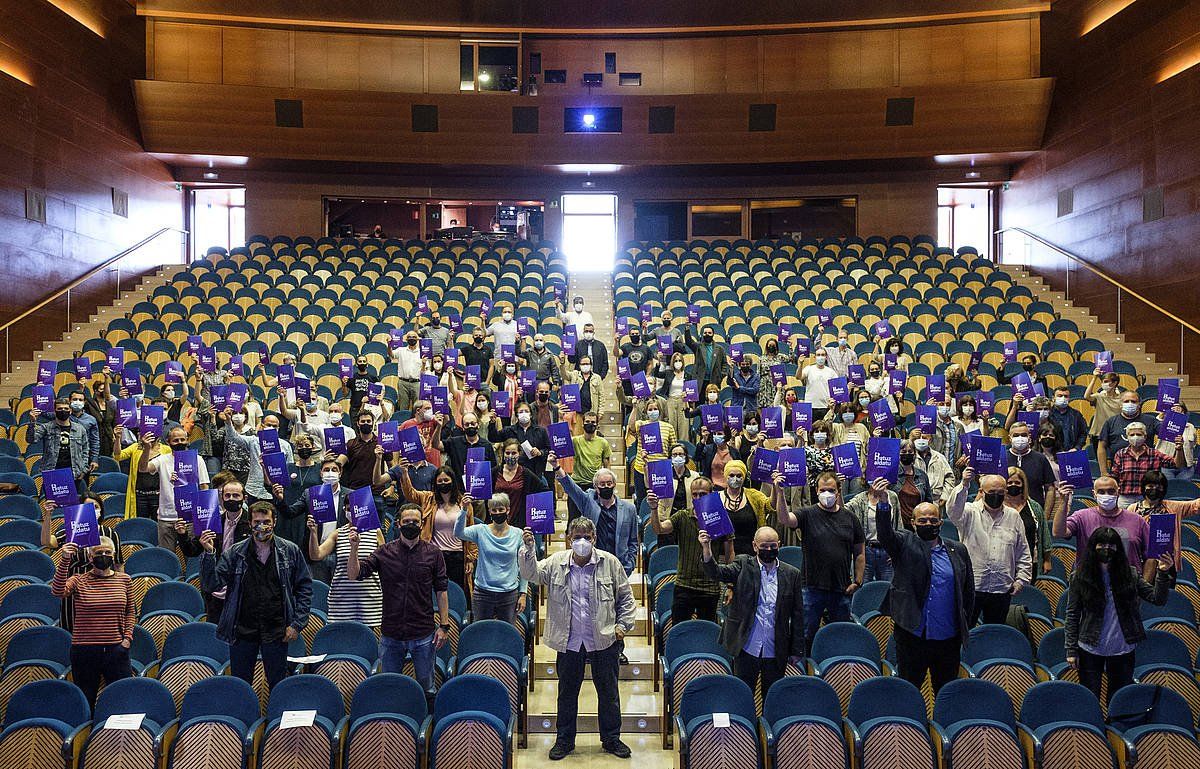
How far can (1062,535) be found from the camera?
611 centimetres

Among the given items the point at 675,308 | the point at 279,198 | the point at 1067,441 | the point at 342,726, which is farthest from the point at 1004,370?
the point at 279,198

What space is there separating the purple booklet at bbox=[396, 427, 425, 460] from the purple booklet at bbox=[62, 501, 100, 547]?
200 cm

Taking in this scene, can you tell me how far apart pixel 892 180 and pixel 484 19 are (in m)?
7.03

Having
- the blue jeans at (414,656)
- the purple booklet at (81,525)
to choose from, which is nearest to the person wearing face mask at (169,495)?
the purple booklet at (81,525)

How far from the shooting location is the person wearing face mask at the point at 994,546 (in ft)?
20.3

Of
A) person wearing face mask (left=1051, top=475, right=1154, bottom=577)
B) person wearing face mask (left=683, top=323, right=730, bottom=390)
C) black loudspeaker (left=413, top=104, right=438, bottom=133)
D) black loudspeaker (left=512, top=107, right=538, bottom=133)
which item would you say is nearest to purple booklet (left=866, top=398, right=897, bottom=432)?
person wearing face mask (left=683, top=323, right=730, bottom=390)

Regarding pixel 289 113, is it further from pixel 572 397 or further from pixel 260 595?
pixel 260 595

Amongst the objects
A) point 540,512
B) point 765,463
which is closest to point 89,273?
point 540,512

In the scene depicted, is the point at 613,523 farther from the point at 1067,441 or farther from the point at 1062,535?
the point at 1067,441

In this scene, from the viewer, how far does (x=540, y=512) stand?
6273 millimetres

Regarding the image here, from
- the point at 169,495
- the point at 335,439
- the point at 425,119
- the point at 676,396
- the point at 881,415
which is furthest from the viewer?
the point at 425,119

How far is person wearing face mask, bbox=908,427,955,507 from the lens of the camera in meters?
7.56

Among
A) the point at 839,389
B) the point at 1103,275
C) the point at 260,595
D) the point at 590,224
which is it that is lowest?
the point at 260,595

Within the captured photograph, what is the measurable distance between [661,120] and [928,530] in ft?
41.9
